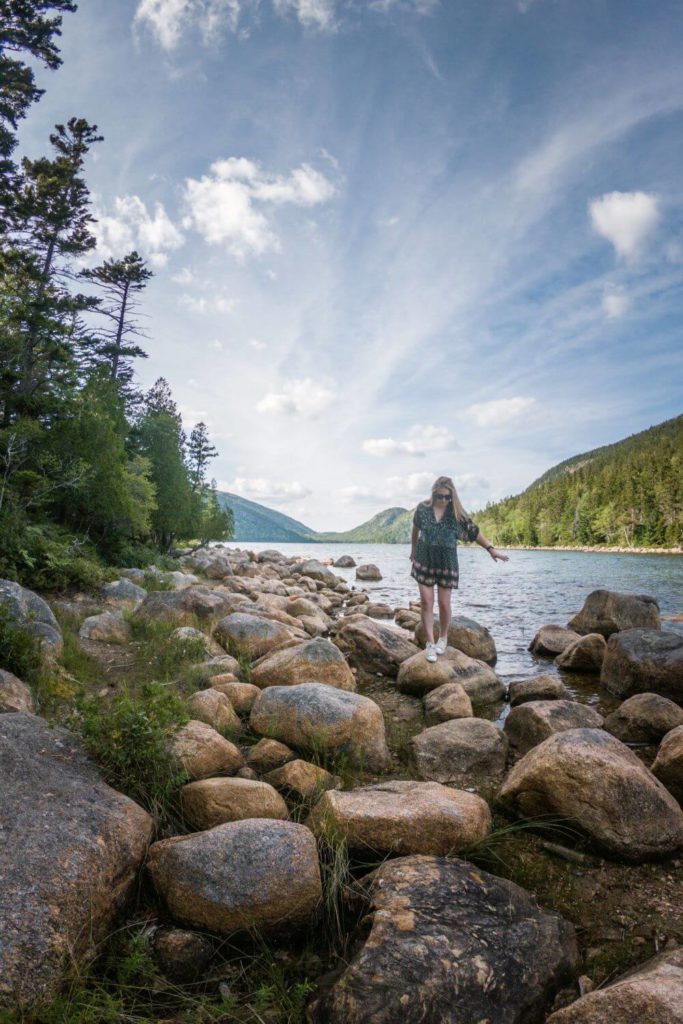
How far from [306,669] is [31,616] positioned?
10.8 ft

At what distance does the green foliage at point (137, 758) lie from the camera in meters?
3.21

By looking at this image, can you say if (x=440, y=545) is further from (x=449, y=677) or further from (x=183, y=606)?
(x=183, y=606)

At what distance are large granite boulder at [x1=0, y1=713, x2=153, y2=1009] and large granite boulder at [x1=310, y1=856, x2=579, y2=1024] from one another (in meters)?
1.15

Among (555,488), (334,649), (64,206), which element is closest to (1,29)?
(64,206)

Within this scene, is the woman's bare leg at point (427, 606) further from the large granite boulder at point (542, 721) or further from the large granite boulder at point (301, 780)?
the large granite boulder at point (301, 780)

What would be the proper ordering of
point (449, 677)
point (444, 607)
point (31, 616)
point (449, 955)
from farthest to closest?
point (444, 607) → point (449, 677) → point (31, 616) → point (449, 955)

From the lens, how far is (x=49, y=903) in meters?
2.23

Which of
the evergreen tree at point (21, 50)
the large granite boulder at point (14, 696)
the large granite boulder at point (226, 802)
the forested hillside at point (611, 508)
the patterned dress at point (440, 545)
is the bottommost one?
the large granite boulder at point (226, 802)

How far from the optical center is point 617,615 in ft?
35.0

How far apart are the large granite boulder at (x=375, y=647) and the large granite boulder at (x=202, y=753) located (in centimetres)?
419

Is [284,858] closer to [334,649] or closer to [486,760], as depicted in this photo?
[486,760]

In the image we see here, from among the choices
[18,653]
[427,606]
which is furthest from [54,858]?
[427,606]

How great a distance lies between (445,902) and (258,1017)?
1.01 m

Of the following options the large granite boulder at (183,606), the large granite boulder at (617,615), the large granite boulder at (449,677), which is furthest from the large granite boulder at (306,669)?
the large granite boulder at (617,615)
